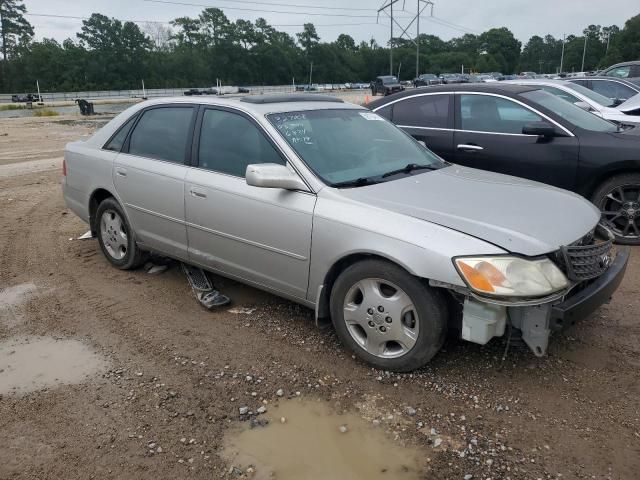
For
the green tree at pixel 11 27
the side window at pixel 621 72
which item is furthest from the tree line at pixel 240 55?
the side window at pixel 621 72

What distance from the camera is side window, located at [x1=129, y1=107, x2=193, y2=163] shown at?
448 cm

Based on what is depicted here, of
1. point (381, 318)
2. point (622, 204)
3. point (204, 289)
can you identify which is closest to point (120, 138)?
point (204, 289)

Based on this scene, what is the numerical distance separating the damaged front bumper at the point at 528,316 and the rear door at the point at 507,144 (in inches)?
120

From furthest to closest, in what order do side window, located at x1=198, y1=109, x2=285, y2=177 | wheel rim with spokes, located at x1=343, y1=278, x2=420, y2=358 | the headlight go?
side window, located at x1=198, y1=109, x2=285, y2=177 < wheel rim with spokes, located at x1=343, y1=278, x2=420, y2=358 < the headlight

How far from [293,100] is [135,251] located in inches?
81.1

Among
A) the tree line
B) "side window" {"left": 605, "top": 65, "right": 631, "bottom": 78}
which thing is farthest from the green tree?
"side window" {"left": 605, "top": 65, "right": 631, "bottom": 78}

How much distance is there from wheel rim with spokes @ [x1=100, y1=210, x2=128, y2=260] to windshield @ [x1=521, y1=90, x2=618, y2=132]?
4592 mm

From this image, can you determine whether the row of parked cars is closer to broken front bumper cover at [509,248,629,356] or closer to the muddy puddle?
broken front bumper cover at [509,248,629,356]

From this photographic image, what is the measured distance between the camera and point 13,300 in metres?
4.69

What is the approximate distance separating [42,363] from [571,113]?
5869 millimetres

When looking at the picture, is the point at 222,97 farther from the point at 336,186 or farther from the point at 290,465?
the point at 290,465

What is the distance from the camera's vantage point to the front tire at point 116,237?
5.05m

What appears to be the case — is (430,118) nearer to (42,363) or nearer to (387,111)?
(387,111)

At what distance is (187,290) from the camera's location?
15.7 ft
